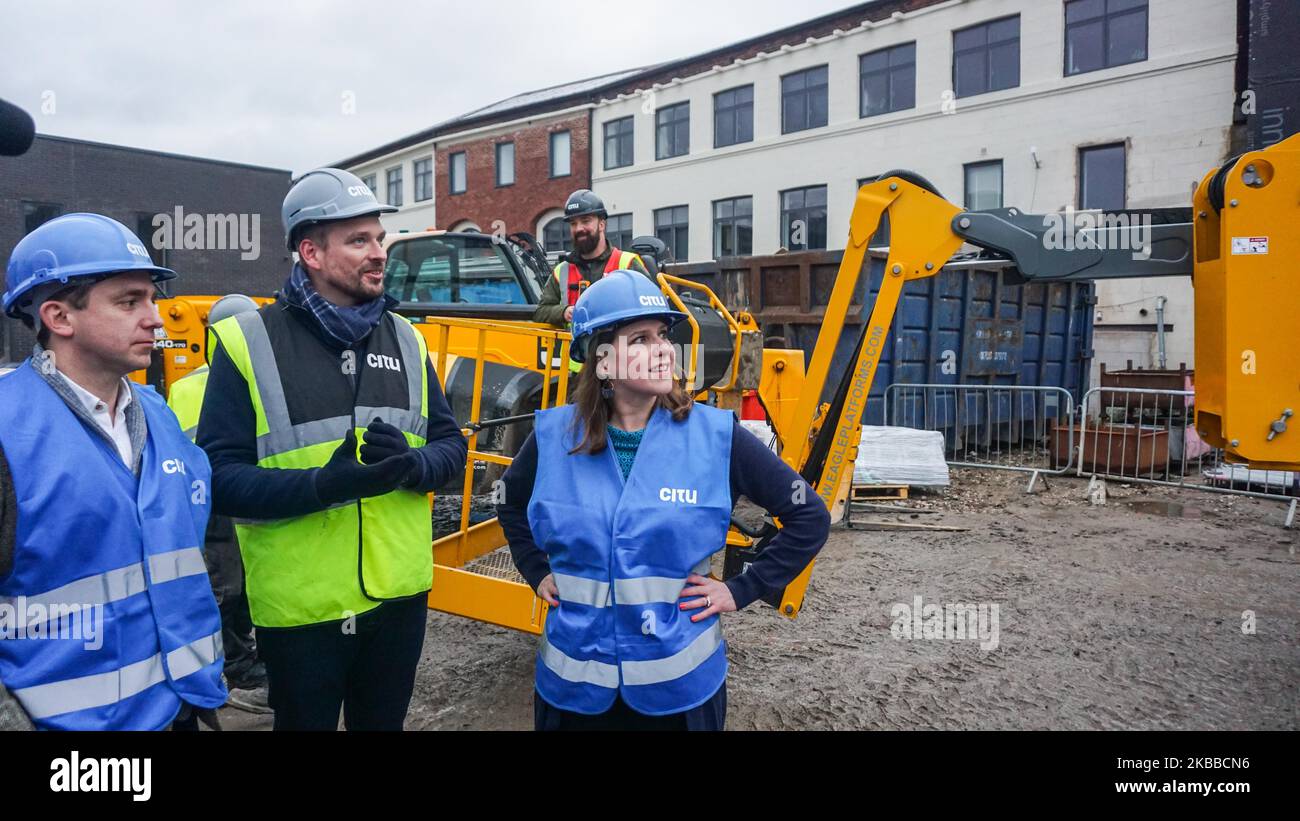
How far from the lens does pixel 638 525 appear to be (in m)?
2.09

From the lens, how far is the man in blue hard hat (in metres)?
1.69

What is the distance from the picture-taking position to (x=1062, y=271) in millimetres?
4062

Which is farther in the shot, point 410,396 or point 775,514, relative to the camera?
point 410,396

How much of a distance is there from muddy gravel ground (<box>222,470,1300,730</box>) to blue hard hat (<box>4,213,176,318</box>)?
2.74m

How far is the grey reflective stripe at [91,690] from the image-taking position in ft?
5.52

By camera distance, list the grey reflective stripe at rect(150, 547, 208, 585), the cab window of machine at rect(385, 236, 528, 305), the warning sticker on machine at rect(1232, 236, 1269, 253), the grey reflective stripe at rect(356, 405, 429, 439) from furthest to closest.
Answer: the cab window of machine at rect(385, 236, 528, 305) → the warning sticker on machine at rect(1232, 236, 1269, 253) → the grey reflective stripe at rect(356, 405, 429, 439) → the grey reflective stripe at rect(150, 547, 208, 585)

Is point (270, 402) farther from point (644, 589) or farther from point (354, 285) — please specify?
point (644, 589)

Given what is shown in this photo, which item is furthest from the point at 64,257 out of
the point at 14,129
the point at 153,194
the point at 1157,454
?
the point at 153,194

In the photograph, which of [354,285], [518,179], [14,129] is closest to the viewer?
[14,129]

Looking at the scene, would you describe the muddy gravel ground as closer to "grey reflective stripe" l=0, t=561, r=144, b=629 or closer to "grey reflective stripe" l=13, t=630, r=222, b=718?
"grey reflective stripe" l=13, t=630, r=222, b=718

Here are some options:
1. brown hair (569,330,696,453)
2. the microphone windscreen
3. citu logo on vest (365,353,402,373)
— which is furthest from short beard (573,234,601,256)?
the microphone windscreen

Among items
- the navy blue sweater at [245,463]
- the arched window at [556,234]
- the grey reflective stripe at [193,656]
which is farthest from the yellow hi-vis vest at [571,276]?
the arched window at [556,234]

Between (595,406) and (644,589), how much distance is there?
503 mm

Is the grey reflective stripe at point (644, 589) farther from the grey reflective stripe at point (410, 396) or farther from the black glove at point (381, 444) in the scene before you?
the grey reflective stripe at point (410, 396)
